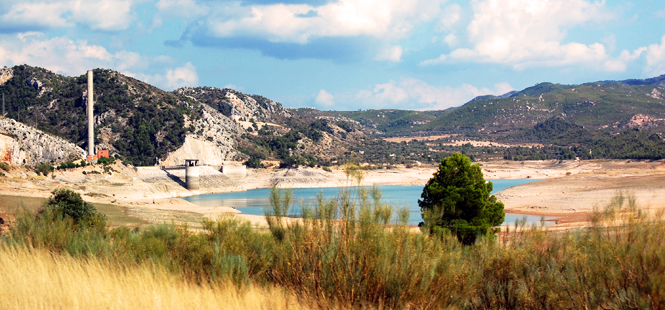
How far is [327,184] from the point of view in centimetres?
8775

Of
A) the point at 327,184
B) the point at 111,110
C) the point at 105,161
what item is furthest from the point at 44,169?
the point at 327,184

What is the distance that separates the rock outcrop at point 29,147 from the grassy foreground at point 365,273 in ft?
193

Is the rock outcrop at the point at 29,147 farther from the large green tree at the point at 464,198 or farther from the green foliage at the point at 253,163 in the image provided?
the large green tree at the point at 464,198

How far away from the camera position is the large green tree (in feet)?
69.3

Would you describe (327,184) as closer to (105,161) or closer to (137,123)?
(105,161)

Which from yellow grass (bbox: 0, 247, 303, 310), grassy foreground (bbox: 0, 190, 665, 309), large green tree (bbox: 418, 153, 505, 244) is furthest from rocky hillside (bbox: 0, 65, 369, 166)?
yellow grass (bbox: 0, 247, 303, 310)

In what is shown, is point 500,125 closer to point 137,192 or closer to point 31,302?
point 137,192

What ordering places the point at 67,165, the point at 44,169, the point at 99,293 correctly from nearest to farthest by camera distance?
1. the point at 99,293
2. the point at 44,169
3. the point at 67,165

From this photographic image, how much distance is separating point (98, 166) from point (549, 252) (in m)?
63.0

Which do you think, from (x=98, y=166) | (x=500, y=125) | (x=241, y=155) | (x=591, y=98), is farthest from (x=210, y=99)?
(x=591, y=98)

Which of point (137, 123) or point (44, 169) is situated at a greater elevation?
point (137, 123)

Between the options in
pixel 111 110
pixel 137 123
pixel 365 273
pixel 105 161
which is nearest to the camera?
pixel 365 273

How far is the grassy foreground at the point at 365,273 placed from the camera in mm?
7098

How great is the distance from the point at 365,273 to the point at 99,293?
3456 mm
